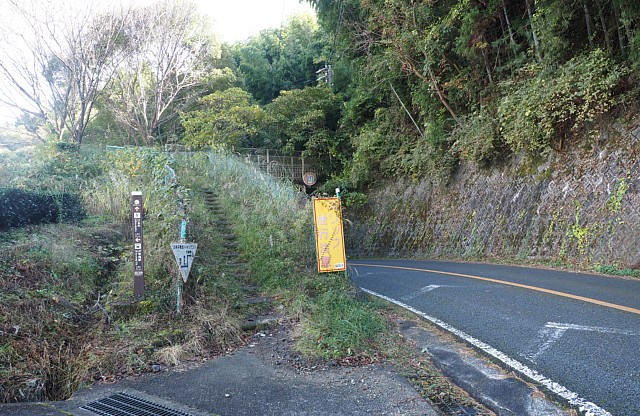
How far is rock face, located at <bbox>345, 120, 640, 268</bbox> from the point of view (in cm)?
1005

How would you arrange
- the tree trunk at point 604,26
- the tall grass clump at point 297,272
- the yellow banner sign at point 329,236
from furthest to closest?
the tree trunk at point 604,26 → the yellow banner sign at point 329,236 → the tall grass clump at point 297,272

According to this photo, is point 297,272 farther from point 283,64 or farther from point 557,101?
point 283,64

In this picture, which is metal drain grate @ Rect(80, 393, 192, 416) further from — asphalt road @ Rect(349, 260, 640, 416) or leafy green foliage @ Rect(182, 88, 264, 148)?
leafy green foliage @ Rect(182, 88, 264, 148)

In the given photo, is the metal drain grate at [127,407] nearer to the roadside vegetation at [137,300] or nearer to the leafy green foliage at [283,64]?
the roadside vegetation at [137,300]

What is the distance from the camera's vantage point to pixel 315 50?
3291 centimetres

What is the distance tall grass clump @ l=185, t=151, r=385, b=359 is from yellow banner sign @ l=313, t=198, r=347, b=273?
0.18 meters

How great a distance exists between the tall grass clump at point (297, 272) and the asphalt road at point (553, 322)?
113 cm

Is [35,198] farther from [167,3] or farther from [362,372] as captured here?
[167,3]

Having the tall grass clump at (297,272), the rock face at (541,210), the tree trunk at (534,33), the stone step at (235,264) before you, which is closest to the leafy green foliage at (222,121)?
the rock face at (541,210)

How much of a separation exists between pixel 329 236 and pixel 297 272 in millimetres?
780

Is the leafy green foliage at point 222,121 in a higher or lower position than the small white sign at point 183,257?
higher

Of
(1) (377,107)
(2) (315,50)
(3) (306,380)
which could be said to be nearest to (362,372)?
(3) (306,380)

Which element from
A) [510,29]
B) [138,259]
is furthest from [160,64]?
[138,259]

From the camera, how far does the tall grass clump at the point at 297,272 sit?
16.4 ft
